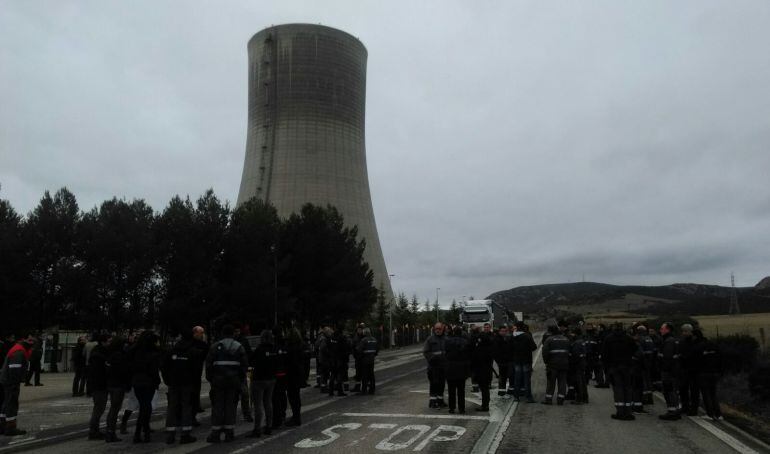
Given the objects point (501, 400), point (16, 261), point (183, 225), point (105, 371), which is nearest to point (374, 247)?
point (183, 225)

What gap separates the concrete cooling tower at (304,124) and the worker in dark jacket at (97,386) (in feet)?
111

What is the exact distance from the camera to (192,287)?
31359 mm

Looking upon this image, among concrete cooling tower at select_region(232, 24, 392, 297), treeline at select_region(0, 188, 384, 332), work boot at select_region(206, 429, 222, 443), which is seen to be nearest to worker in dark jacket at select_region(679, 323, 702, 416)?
work boot at select_region(206, 429, 222, 443)

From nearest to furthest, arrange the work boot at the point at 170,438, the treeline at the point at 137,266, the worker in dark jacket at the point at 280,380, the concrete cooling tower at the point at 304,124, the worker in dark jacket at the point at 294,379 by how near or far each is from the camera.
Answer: the work boot at the point at 170,438, the worker in dark jacket at the point at 280,380, the worker in dark jacket at the point at 294,379, the treeline at the point at 137,266, the concrete cooling tower at the point at 304,124

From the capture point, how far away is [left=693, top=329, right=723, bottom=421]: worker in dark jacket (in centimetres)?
1049

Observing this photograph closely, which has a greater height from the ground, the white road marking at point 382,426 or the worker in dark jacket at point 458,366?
the worker in dark jacket at point 458,366

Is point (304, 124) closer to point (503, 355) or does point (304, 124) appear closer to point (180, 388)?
point (503, 355)

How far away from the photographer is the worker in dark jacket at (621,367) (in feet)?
34.3

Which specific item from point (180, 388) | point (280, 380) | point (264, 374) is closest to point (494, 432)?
point (280, 380)

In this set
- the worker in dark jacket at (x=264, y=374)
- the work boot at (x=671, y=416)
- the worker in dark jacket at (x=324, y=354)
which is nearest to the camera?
the worker in dark jacket at (x=264, y=374)

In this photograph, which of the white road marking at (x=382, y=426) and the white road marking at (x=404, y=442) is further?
the white road marking at (x=382, y=426)

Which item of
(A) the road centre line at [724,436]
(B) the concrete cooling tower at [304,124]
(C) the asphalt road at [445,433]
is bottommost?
(A) the road centre line at [724,436]

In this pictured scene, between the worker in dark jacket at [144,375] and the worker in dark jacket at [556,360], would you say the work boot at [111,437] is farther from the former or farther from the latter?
the worker in dark jacket at [556,360]

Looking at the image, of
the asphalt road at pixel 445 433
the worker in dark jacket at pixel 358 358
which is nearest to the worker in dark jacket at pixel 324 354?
the worker in dark jacket at pixel 358 358
